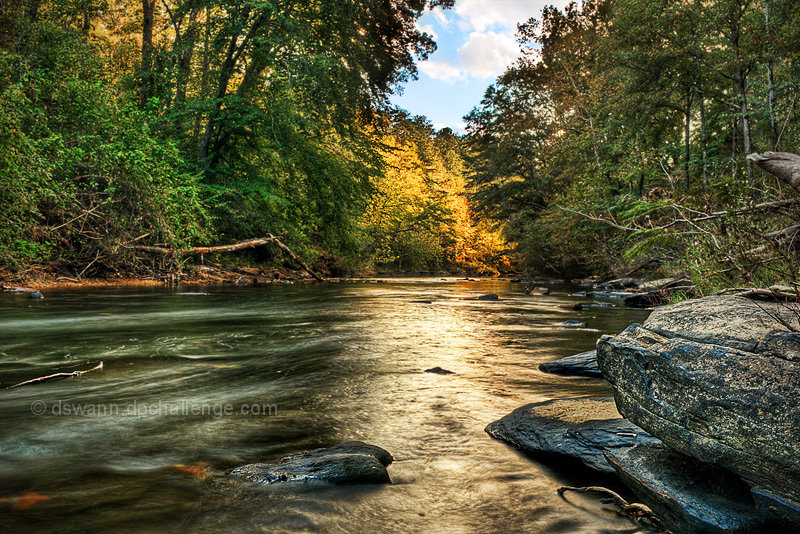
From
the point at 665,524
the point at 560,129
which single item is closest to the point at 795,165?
the point at 665,524

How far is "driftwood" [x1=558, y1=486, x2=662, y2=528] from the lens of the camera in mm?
2219

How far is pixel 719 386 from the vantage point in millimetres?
2113

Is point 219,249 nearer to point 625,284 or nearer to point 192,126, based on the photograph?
point 192,126

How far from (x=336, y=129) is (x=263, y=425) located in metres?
17.4

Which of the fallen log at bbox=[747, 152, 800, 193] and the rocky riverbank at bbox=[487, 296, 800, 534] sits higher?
the fallen log at bbox=[747, 152, 800, 193]

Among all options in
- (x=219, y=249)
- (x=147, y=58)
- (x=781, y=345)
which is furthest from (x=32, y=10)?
(x=781, y=345)

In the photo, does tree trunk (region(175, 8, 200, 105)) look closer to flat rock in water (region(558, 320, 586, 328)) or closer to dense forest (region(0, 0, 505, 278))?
dense forest (region(0, 0, 505, 278))

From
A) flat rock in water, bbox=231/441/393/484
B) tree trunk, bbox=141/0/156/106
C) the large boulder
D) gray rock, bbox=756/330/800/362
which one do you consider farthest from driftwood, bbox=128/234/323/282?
gray rock, bbox=756/330/800/362

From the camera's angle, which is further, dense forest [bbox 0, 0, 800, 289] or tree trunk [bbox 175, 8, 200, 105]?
tree trunk [bbox 175, 8, 200, 105]

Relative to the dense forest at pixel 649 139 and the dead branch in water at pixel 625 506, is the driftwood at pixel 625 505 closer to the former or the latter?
the dead branch in water at pixel 625 506

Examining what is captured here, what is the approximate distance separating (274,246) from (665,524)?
20.3m

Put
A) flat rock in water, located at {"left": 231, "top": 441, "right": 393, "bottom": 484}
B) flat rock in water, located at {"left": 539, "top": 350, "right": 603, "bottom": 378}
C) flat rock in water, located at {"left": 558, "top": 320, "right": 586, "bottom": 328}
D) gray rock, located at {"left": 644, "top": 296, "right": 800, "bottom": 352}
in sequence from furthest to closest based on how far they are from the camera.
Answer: flat rock in water, located at {"left": 558, "top": 320, "right": 586, "bottom": 328}
flat rock in water, located at {"left": 539, "top": 350, "right": 603, "bottom": 378}
flat rock in water, located at {"left": 231, "top": 441, "right": 393, "bottom": 484}
gray rock, located at {"left": 644, "top": 296, "right": 800, "bottom": 352}

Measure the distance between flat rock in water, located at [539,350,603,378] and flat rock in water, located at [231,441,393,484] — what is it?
121 inches

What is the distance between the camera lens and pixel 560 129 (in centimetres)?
2814
